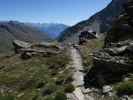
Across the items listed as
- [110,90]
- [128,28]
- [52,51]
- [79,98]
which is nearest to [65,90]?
[79,98]

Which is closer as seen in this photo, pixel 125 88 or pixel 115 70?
pixel 125 88

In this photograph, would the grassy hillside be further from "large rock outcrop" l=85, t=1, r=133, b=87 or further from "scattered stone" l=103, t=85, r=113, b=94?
"scattered stone" l=103, t=85, r=113, b=94

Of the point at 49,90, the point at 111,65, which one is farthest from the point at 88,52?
the point at 111,65

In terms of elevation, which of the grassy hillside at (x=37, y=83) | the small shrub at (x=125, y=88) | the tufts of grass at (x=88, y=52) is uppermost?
the small shrub at (x=125, y=88)

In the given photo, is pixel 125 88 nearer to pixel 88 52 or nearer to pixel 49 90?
pixel 49 90

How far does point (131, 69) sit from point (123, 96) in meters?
5.88

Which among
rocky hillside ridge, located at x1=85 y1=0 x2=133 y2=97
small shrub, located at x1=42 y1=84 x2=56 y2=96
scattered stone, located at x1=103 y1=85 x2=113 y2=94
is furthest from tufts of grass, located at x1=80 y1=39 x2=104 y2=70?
scattered stone, located at x1=103 y1=85 x2=113 y2=94

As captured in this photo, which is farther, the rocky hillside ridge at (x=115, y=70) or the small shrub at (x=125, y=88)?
the rocky hillside ridge at (x=115, y=70)

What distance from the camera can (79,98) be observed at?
88.3 ft

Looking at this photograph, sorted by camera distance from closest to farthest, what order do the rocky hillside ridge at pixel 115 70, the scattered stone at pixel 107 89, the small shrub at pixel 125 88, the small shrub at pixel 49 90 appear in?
1. the small shrub at pixel 125 88
2. the rocky hillside ridge at pixel 115 70
3. the scattered stone at pixel 107 89
4. the small shrub at pixel 49 90

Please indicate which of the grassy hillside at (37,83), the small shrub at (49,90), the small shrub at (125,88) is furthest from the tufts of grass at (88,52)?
the small shrub at (125,88)

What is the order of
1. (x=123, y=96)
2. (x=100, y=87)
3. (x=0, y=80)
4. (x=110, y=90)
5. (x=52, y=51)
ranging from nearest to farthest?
1. (x=123, y=96)
2. (x=110, y=90)
3. (x=100, y=87)
4. (x=0, y=80)
5. (x=52, y=51)

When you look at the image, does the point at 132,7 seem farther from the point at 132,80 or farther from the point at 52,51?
the point at 52,51

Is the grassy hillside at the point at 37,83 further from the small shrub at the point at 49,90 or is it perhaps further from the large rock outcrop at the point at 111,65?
the large rock outcrop at the point at 111,65
